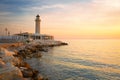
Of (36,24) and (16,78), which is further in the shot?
(36,24)

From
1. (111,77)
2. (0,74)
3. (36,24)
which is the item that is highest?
(36,24)

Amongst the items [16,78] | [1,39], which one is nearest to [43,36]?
[1,39]

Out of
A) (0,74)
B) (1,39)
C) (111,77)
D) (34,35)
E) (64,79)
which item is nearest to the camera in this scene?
(0,74)

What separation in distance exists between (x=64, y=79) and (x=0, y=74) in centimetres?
866

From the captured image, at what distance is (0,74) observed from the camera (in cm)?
1220

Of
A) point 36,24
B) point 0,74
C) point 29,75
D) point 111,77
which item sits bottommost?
point 111,77

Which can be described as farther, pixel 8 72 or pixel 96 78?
pixel 96 78

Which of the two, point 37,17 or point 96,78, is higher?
point 37,17

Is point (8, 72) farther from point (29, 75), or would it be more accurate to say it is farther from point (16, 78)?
point (29, 75)

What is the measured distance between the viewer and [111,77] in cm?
2056

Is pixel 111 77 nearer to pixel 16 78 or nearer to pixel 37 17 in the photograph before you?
pixel 16 78

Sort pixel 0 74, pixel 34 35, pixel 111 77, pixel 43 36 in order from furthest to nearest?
pixel 43 36, pixel 34 35, pixel 111 77, pixel 0 74

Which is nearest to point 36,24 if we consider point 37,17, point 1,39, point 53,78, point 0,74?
point 37,17

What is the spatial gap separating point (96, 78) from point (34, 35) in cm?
6578
